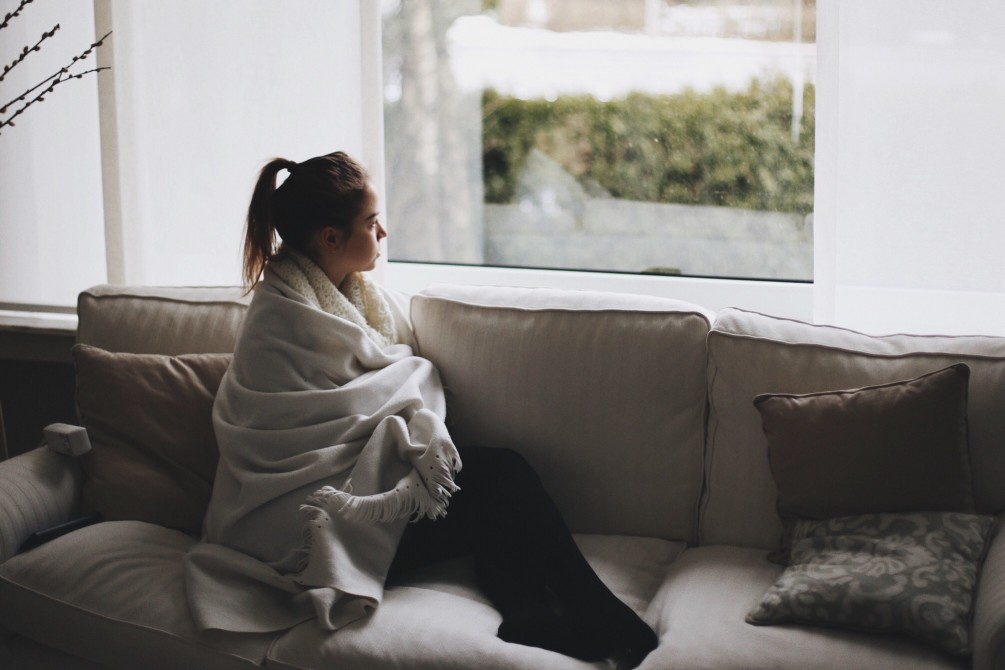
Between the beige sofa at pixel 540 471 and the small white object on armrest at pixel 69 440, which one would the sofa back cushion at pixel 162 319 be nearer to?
the beige sofa at pixel 540 471

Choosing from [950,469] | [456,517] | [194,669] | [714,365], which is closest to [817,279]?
[714,365]

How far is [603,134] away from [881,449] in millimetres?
1364

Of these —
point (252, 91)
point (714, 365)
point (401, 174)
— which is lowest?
point (714, 365)

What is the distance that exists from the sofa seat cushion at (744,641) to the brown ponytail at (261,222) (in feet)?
3.78

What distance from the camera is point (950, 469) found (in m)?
1.67

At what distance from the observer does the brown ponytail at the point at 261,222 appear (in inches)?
81.5

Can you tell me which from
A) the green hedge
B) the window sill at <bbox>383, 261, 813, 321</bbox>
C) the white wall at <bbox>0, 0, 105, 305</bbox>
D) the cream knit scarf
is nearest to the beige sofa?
the cream knit scarf

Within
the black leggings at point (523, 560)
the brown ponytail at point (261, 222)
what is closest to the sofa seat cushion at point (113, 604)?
the black leggings at point (523, 560)

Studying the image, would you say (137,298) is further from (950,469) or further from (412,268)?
(950,469)

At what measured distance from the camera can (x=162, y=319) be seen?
2348mm

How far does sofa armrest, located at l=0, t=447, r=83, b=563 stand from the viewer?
192 cm

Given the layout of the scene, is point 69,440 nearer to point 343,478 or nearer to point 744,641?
point 343,478

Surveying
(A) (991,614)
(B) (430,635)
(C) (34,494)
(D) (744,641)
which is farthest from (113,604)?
(A) (991,614)

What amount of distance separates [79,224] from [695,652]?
247cm
